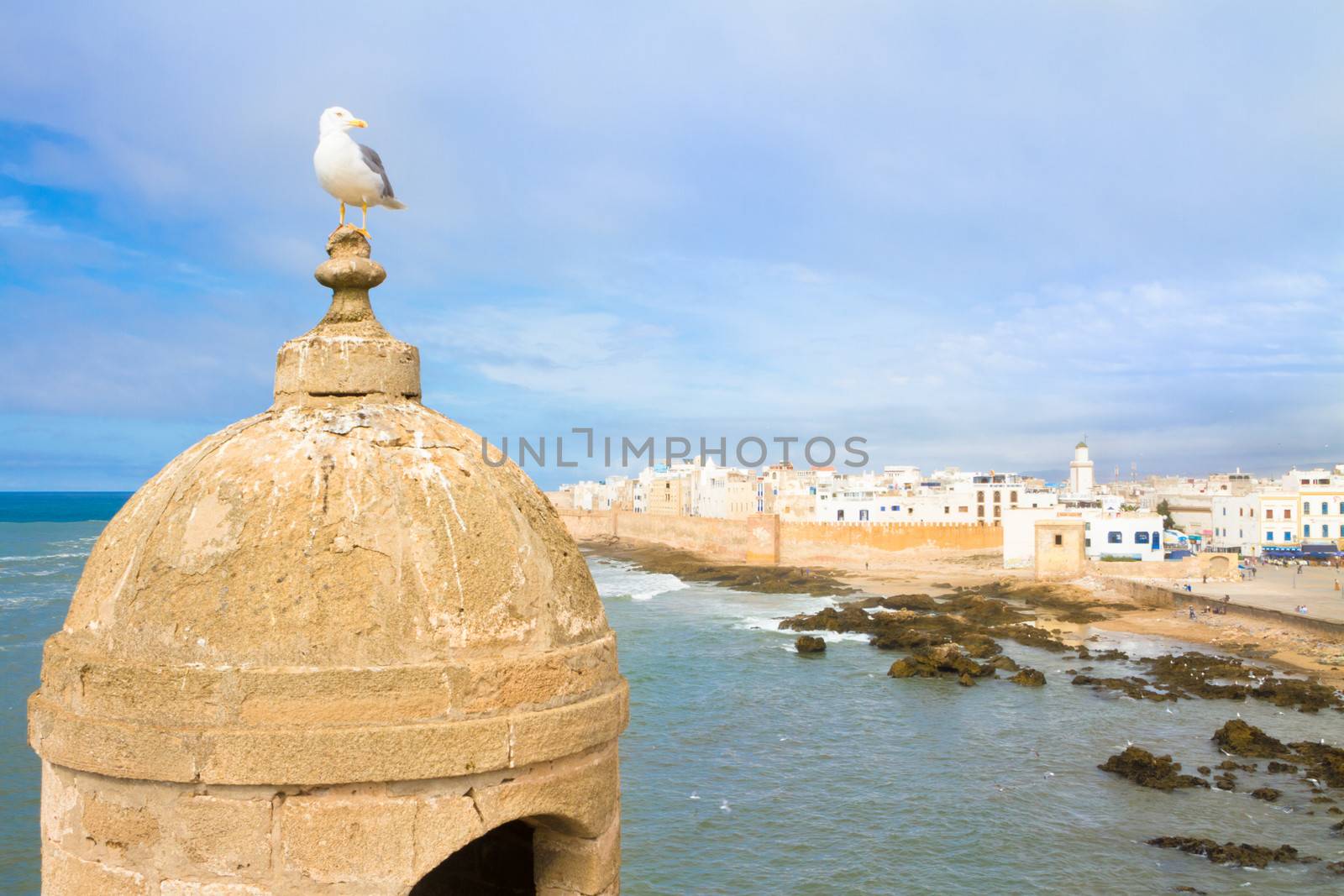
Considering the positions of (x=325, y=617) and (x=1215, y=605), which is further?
(x=1215, y=605)

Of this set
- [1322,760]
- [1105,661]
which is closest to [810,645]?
[1105,661]

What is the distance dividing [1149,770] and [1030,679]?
8.55m

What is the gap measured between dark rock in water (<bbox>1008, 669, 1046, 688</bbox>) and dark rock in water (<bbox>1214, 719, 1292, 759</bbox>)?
6.14 metres

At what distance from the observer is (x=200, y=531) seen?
2.99 m

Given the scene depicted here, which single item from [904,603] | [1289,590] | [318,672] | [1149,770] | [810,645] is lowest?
[1149,770]

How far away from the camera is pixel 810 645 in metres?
32.5

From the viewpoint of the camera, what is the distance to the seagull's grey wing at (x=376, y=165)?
3.95 metres

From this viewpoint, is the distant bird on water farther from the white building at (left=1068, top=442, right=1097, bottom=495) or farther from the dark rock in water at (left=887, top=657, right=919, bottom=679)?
the white building at (left=1068, top=442, right=1097, bottom=495)

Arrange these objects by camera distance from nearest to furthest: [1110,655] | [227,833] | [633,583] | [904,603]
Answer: [227,833], [1110,655], [904,603], [633,583]

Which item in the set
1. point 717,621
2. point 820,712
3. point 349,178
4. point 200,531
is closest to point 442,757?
point 200,531

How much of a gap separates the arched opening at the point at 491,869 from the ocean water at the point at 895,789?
1093 cm

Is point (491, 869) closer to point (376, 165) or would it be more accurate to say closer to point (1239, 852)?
point (376, 165)

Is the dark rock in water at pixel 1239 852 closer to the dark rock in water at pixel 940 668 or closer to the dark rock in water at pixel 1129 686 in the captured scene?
the dark rock in water at pixel 1129 686

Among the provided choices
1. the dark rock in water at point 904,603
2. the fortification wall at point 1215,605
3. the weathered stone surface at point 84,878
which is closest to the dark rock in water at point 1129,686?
the fortification wall at point 1215,605
